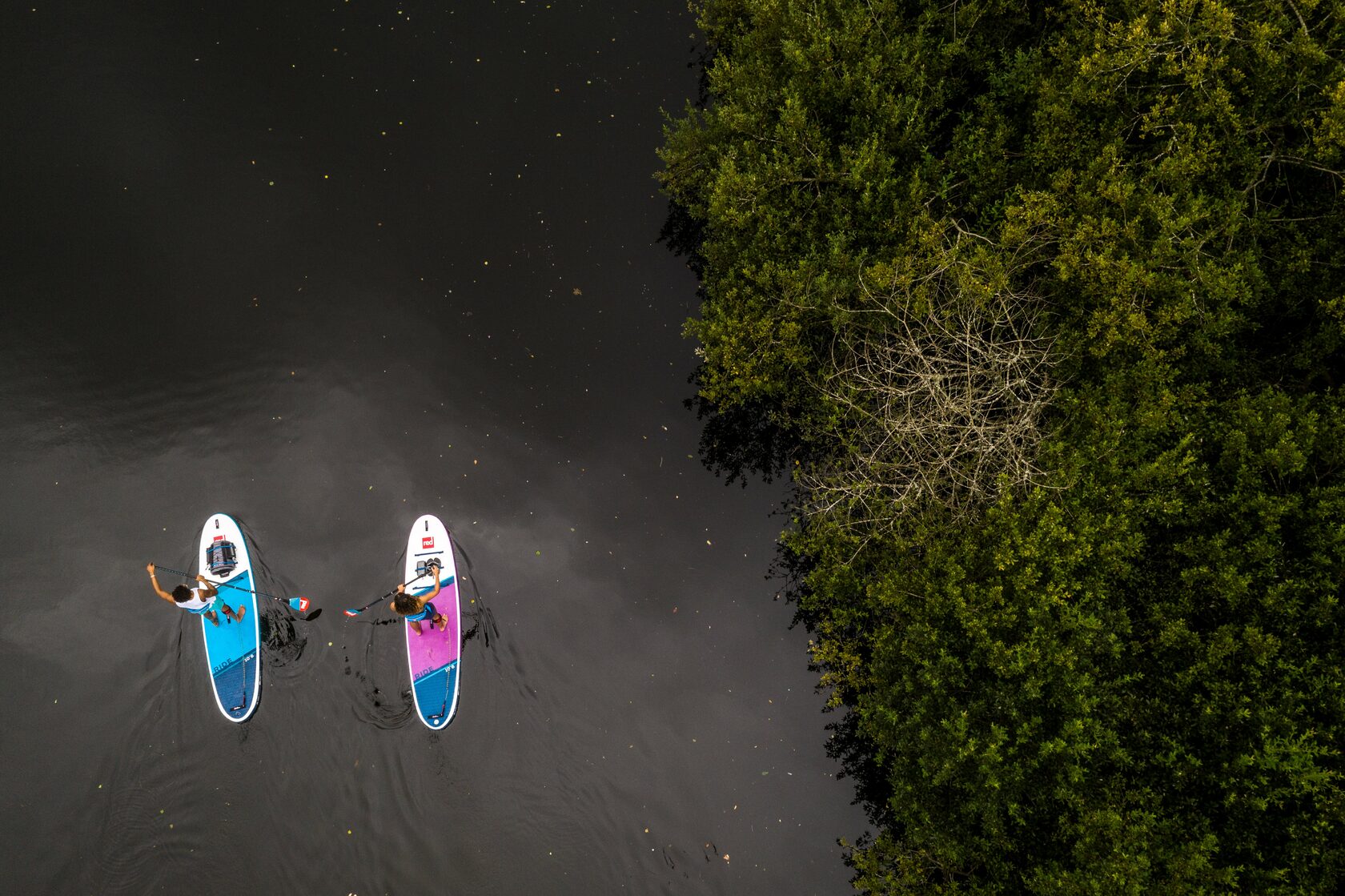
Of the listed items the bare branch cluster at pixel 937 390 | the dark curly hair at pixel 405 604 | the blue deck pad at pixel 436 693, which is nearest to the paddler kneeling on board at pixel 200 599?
the dark curly hair at pixel 405 604

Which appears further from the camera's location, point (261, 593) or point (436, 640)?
point (261, 593)

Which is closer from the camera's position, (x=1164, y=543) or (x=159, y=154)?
(x=1164, y=543)

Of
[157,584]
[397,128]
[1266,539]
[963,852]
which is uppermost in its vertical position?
[397,128]

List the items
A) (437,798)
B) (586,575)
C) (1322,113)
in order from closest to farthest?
(1322,113) < (437,798) < (586,575)

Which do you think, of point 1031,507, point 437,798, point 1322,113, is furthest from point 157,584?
point 1322,113

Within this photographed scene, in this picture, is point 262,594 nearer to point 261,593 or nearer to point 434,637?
point 261,593

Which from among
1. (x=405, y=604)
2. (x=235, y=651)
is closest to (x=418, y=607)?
(x=405, y=604)

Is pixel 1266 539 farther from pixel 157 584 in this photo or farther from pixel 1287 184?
pixel 157 584
